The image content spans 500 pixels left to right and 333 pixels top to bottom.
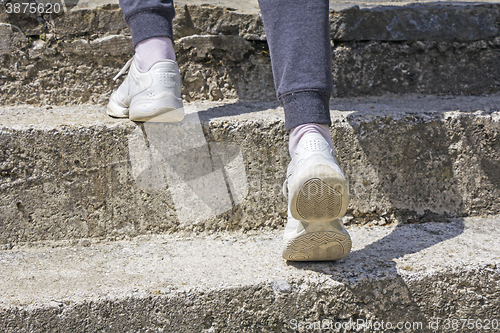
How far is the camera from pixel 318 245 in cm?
83

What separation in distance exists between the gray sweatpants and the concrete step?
1.84ft

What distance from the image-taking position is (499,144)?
1134 millimetres

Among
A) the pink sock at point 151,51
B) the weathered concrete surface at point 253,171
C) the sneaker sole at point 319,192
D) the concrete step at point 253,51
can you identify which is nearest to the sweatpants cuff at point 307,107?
the sneaker sole at point 319,192

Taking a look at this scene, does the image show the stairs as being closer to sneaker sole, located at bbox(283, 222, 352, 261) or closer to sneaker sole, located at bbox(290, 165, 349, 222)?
sneaker sole, located at bbox(283, 222, 352, 261)

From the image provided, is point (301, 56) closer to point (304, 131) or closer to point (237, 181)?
point (304, 131)

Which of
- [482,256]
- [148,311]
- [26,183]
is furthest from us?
[26,183]

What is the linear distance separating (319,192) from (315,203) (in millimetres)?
22

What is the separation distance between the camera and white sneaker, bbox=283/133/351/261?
29.5 inches

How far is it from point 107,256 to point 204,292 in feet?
1.02

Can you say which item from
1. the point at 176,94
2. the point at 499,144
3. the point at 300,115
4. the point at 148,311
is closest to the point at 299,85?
the point at 300,115

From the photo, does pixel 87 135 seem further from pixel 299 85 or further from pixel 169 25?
pixel 299 85

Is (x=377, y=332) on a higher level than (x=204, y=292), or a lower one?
lower

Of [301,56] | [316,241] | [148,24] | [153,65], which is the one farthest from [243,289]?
[148,24]

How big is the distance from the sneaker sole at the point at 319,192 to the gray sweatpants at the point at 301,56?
142 millimetres
